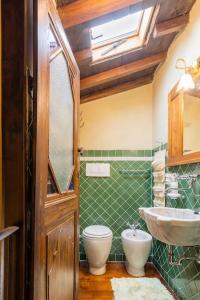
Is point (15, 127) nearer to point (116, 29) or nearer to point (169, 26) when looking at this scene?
point (116, 29)

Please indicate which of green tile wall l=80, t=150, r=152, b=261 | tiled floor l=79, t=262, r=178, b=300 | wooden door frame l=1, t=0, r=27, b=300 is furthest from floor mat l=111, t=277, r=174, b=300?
wooden door frame l=1, t=0, r=27, b=300

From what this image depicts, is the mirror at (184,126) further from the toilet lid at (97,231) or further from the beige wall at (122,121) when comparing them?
the toilet lid at (97,231)

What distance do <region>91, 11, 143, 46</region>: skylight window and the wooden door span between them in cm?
74

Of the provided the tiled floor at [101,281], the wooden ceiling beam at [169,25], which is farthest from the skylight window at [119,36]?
the tiled floor at [101,281]

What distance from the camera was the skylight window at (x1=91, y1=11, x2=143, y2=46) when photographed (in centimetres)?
211

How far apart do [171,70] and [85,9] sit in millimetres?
1257

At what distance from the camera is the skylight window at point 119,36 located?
2.13 m

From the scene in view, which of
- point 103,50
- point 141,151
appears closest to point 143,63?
point 103,50

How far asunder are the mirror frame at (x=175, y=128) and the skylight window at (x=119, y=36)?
2.12 ft

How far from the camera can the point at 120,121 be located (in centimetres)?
330

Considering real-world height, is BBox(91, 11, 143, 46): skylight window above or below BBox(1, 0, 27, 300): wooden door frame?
→ above

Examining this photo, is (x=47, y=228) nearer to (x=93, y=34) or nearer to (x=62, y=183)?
(x=62, y=183)

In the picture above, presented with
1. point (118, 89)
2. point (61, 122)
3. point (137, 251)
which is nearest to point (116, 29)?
point (118, 89)

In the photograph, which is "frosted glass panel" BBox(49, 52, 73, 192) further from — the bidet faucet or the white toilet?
the bidet faucet
